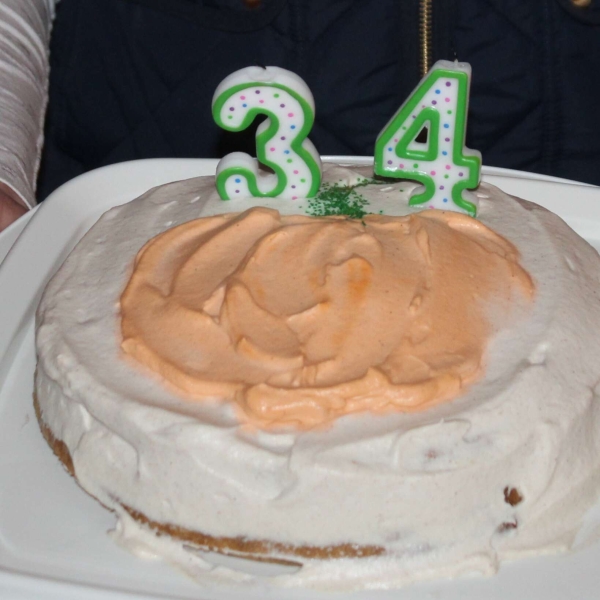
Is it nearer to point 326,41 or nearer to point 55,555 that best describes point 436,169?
point 326,41

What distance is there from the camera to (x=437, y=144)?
242 centimetres

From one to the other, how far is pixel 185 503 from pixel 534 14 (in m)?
1.98

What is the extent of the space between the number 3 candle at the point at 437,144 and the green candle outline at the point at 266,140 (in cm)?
19

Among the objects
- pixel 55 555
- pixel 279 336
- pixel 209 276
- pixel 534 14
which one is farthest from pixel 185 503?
pixel 534 14

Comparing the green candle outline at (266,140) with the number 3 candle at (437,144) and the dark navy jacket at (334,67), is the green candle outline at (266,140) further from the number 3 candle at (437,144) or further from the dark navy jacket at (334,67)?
the dark navy jacket at (334,67)

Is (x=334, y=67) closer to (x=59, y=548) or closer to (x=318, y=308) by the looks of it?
(x=318, y=308)

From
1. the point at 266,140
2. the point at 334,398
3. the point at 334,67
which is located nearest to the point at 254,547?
the point at 334,398

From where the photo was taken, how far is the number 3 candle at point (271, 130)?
233 centimetres

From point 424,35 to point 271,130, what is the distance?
830 mm

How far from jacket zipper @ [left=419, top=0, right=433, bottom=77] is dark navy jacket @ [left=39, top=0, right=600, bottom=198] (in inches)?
0.7

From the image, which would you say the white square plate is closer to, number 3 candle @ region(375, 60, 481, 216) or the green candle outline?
the green candle outline

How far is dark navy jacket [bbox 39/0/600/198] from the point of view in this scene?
3.00 meters

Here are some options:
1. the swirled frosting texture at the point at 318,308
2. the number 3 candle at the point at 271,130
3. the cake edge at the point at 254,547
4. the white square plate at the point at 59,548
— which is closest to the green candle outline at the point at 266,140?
the number 3 candle at the point at 271,130

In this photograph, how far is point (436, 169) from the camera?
245 centimetres
